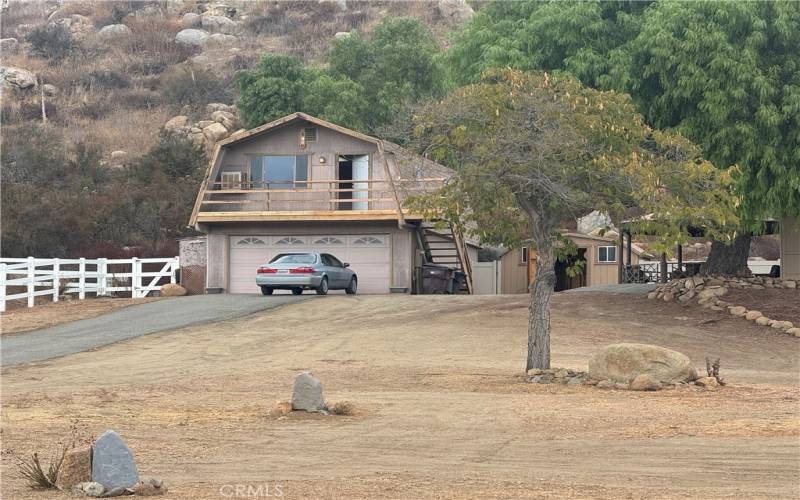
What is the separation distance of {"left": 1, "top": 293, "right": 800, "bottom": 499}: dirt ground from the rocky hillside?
52.5m

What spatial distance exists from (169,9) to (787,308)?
97.3 meters

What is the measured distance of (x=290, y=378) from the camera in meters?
20.5

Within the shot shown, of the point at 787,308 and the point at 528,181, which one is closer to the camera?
the point at 528,181

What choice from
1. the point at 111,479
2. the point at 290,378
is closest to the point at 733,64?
the point at 290,378

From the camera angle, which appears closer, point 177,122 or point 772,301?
point 772,301

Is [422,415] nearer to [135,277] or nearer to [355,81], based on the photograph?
[135,277]

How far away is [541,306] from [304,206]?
21.8 m

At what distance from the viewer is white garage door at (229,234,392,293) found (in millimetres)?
40375

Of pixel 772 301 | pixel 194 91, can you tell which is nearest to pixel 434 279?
pixel 772 301

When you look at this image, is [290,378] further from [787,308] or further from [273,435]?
[787,308]

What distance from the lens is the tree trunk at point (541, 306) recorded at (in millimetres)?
19938

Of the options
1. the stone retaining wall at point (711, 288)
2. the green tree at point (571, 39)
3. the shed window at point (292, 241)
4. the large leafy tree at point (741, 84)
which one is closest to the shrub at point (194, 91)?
the shed window at point (292, 241)

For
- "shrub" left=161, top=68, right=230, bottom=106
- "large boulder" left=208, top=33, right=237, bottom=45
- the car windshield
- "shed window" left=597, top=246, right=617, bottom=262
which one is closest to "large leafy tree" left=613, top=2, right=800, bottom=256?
the car windshield

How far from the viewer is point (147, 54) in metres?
105
